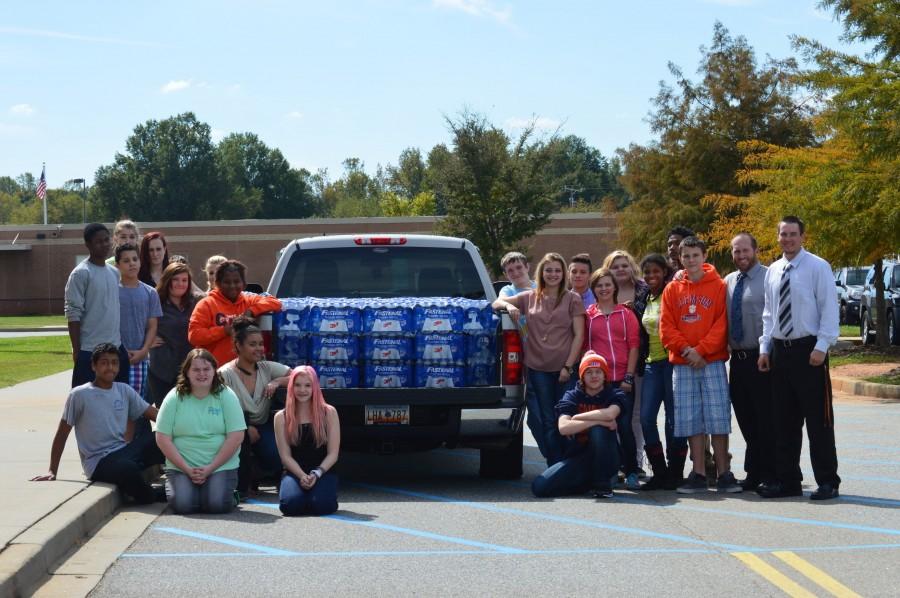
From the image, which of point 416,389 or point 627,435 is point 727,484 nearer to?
point 627,435

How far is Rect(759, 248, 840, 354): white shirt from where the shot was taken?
926 centimetres

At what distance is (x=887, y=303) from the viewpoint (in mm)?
28719

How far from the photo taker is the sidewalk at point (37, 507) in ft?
21.6

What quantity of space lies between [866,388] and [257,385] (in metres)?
12.1

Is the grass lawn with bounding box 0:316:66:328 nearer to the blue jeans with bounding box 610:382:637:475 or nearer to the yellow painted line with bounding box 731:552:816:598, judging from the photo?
the blue jeans with bounding box 610:382:637:475

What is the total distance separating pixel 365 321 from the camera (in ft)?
31.2

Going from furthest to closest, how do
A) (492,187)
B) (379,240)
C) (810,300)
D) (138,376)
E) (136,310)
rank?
1. (492,187)
2. (379,240)
3. (138,376)
4. (136,310)
5. (810,300)

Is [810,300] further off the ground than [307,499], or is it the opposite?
[810,300]

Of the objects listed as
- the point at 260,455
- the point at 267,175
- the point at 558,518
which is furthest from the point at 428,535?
the point at 267,175

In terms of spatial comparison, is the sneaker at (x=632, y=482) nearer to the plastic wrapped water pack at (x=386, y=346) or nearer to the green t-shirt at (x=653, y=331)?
the green t-shirt at (x=653, y=331)

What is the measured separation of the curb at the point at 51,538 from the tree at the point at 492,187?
36225mm

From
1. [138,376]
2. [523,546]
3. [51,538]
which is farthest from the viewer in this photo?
[138,376]

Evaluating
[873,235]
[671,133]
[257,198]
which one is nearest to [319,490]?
[873,235]

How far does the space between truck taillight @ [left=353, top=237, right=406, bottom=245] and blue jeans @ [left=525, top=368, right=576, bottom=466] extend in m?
1.56
